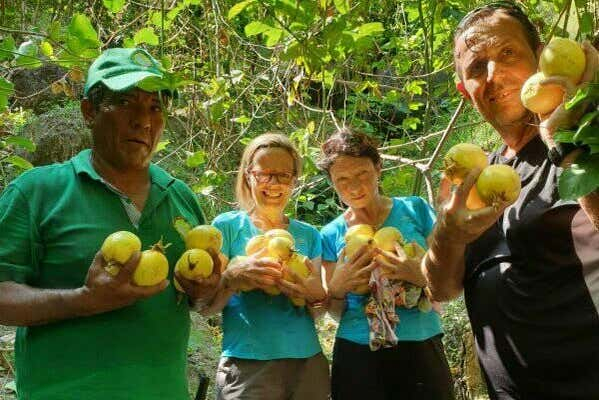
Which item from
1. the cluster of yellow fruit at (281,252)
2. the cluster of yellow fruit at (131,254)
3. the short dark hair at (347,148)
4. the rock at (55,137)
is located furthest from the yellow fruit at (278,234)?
the rock at (55,137)

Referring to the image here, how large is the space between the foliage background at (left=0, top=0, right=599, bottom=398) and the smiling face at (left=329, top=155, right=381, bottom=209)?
0.47m

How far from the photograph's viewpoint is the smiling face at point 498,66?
2.03m

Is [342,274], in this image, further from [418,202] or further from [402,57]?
[402,57]

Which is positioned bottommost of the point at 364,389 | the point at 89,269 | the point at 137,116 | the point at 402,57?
the point at 364,389

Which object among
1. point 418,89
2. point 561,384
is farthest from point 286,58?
point 418,89

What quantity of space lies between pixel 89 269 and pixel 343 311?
54.7 inches

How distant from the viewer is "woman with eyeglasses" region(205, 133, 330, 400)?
277cm

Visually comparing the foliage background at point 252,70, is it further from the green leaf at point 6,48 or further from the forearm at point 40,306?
the forearm at point 40,306

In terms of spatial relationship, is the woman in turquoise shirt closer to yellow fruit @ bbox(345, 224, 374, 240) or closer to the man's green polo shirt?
yellow fruit @ bbox(345, 224, 374, 240)

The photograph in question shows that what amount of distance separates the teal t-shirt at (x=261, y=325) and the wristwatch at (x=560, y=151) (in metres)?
1.63

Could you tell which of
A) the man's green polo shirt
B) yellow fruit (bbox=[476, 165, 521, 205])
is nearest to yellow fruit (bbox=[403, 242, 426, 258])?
yellow fruit (bbox=[476, 165, 521, 205])

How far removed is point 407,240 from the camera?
299 centimetres

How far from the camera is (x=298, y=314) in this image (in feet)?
9.60

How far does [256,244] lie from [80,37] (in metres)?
1.22
